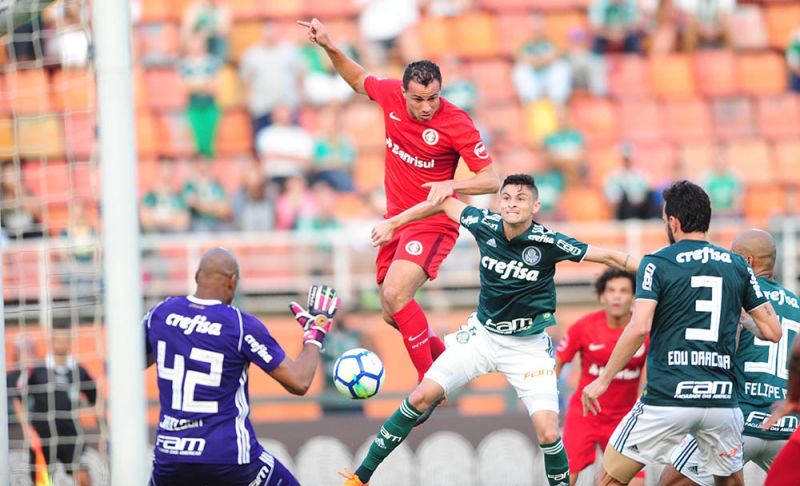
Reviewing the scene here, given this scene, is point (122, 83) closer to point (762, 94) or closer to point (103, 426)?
point (103, 426)

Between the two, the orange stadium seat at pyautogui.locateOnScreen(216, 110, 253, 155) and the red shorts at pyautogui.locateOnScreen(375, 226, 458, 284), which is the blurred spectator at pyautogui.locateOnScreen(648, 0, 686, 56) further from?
the red shorts at pyautogui.locateOnScreen(375, 226, 458, 284)

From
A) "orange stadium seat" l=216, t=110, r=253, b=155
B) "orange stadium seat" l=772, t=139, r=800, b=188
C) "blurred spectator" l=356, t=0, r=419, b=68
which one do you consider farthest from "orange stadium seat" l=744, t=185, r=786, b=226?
"orange stadium seat" l=216, t=110, r=253, b=155

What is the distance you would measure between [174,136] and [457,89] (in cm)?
344

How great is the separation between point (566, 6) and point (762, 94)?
2.79 meters

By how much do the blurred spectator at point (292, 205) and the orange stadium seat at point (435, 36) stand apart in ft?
10.4

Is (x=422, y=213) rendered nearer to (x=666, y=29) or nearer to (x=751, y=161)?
(x=751, y=161)

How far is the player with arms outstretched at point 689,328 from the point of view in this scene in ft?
23.0

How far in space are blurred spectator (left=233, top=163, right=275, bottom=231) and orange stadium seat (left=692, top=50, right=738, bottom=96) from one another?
615 cm

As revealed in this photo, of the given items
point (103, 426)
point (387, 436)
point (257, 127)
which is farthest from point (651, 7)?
point (387, 436)

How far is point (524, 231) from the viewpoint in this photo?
774 centimetres

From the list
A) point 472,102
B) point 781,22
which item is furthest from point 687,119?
point 472,102

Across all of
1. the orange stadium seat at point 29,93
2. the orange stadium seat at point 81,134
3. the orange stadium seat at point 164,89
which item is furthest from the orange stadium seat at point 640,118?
the orange stadium seat at point 29,93

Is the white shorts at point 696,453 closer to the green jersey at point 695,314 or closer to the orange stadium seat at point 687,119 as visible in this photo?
the green jersey at point 695,314

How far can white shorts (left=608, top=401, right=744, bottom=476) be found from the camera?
7133 mm
